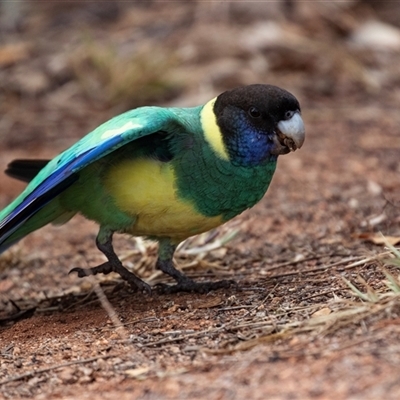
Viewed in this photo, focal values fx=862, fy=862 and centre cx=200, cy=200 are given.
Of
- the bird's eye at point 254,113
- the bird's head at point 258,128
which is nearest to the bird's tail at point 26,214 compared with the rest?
the bird's head at point 258,128

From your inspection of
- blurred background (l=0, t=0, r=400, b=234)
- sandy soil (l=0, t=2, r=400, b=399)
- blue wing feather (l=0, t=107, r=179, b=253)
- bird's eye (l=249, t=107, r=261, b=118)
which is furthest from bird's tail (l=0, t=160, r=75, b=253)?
blurred background (l=0, t=0, r=400, b=234)

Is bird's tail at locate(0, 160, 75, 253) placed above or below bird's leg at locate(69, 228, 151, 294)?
above

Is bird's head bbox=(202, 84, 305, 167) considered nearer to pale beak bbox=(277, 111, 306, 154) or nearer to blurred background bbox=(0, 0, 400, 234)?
pale beak bbox=(277, 111, 306, 154)

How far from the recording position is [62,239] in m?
5.02

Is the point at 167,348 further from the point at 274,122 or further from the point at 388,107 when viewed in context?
the point at 388,107

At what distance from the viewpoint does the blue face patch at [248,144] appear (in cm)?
344

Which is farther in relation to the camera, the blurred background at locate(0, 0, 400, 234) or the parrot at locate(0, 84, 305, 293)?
the blurred background at locate(0, 0, 400, 234)

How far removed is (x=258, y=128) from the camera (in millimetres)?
3451

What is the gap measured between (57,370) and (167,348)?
368mm

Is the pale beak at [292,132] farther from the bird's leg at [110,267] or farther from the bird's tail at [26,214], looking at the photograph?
the bird's tail at [26,214]

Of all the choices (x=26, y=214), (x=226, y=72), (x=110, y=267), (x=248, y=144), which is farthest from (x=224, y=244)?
(x=226, y=72)

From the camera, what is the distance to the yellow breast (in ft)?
11.1

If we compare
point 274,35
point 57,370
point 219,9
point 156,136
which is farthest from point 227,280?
point 219,9

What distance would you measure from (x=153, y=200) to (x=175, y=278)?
517 millimetres
